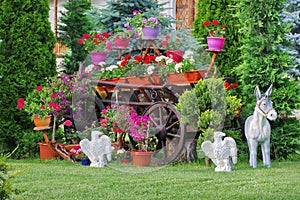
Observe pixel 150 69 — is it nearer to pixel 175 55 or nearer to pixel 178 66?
pixel 178 66

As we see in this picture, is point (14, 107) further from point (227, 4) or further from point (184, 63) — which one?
point (227, 4)

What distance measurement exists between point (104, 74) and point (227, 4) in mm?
2377

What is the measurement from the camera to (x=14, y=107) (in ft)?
28.8

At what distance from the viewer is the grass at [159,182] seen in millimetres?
5477

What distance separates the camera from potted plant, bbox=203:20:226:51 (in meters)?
8.27

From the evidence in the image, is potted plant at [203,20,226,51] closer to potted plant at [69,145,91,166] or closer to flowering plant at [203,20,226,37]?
flowering plant at [203,20,226,37]

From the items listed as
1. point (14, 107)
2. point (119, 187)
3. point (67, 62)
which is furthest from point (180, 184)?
point (67, 62)

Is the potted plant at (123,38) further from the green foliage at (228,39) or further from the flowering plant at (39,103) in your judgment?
the green foliage at (228,39)

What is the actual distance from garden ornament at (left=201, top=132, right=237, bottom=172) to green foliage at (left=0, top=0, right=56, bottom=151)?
3.19 metres

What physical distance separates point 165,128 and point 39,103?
80.3 inches

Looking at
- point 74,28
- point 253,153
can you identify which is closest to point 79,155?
point 253,153

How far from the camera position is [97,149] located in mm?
→ 7461

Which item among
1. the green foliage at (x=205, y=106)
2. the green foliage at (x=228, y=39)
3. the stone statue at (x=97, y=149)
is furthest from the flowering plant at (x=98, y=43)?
the green foliage at (x=205, y=106)

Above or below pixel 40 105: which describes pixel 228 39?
above
